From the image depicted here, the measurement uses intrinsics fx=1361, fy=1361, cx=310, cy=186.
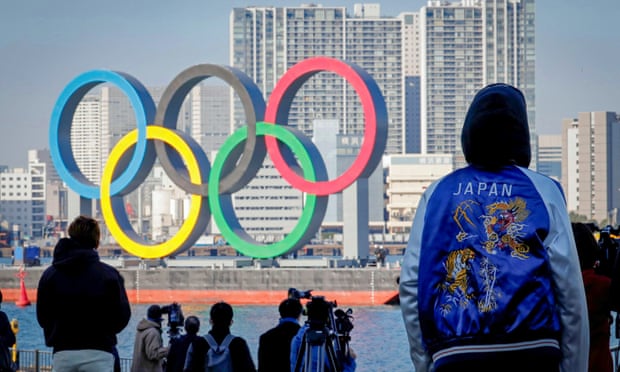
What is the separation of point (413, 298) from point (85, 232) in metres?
3.30

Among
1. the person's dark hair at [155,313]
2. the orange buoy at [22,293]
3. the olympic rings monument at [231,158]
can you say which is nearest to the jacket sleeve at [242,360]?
the person's dark hair at [155,313]

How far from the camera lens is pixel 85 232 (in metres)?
7.00

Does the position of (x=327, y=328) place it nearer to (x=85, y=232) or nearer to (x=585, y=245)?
(x=85, y=232)

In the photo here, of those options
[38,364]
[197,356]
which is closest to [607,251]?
[197,356]

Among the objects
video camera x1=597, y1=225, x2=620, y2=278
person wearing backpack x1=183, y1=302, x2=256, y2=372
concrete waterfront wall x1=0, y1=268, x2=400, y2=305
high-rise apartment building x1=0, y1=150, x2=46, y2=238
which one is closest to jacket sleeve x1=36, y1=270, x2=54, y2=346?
person wearing backpack x1=183, y1=302, x2=256, y2=372

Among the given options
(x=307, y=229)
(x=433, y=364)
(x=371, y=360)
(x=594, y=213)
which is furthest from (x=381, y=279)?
(x=594, y=213)

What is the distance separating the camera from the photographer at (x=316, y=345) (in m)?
7.60

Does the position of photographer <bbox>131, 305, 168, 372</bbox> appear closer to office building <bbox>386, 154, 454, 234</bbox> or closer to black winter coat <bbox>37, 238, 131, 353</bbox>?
black winter coat <bbox>37, 238, 131, 353</bbox>

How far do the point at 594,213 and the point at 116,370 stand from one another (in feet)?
445

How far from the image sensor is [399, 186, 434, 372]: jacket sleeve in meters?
4.01

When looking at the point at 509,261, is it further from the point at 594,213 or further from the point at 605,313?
the point at 594,213

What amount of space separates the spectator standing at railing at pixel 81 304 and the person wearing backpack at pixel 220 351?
159cm

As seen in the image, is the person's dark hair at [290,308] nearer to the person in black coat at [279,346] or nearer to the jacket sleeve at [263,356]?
the person in black coat at [279,346]

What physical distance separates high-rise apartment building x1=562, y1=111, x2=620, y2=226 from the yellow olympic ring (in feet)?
309
